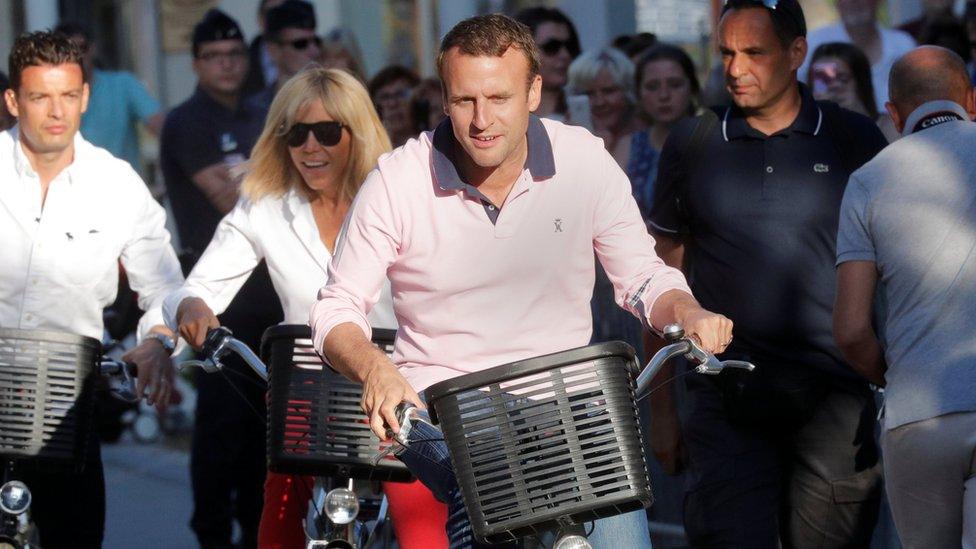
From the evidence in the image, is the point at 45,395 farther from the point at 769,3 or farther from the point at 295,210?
the point at 769,3

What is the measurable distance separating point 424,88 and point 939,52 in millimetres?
5308

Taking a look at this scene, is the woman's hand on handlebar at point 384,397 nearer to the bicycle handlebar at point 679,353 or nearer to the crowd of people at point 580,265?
the crowd of people at point 580,265

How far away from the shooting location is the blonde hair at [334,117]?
20.5 ft

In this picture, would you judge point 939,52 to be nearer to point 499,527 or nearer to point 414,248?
point 414,248

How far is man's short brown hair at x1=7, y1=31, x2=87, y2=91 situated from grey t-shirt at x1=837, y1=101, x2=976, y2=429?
2811 mm

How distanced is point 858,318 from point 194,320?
2.06 m

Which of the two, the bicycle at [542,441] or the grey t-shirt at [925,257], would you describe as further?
the grey t-shirt at [925,257]

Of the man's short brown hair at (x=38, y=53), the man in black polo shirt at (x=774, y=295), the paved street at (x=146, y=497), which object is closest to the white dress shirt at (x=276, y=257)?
the man's short brown hair at (x=38, y=53)

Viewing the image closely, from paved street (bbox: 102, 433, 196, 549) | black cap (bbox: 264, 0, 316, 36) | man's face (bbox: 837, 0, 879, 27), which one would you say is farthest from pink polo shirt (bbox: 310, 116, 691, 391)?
black cap (bbox: 264, 0, 316, 36)

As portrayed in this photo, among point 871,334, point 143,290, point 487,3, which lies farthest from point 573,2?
point 871,334

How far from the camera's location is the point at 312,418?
5.23 meters

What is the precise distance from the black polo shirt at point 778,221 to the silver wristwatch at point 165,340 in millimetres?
1716

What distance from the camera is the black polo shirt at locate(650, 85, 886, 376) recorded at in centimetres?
562

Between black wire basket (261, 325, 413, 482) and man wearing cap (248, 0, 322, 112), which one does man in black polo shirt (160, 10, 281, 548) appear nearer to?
man wearing cap (248, 0, 322, 112)
